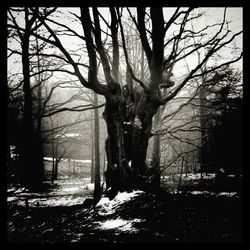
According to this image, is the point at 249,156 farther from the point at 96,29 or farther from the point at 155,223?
the point at 96,29

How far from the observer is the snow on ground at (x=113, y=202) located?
5.58 m

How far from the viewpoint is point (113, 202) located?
584 cm

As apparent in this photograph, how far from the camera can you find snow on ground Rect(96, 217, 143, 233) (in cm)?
435

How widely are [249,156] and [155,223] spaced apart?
2536 mm

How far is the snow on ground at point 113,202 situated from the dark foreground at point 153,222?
0.55 ft

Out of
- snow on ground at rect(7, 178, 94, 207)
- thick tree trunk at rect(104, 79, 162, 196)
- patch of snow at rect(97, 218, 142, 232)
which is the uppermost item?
thick tree trunk at rect(104, 79, 162, 196)

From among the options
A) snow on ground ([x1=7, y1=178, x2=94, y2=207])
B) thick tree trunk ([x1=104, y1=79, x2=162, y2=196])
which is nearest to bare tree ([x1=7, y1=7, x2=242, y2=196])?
thick tree trunk ([x1=104, y1=79, x2=162, y2=196])

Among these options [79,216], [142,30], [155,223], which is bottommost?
[79,216]

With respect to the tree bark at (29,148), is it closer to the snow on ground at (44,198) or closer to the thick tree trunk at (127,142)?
the snow on ground at (44,198)

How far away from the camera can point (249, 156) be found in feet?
8.87

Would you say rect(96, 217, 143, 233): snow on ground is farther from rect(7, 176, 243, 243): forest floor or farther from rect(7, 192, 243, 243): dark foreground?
rect(7, 192, 243, 243): dark foreground

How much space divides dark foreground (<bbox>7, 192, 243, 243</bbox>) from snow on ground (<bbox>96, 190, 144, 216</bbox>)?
169mm

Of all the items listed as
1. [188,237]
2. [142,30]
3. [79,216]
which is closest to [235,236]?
[188,237]

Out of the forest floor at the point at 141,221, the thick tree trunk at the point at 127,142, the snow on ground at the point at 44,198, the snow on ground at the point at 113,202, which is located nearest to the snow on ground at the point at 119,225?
the forest floor at the point at 141,221
